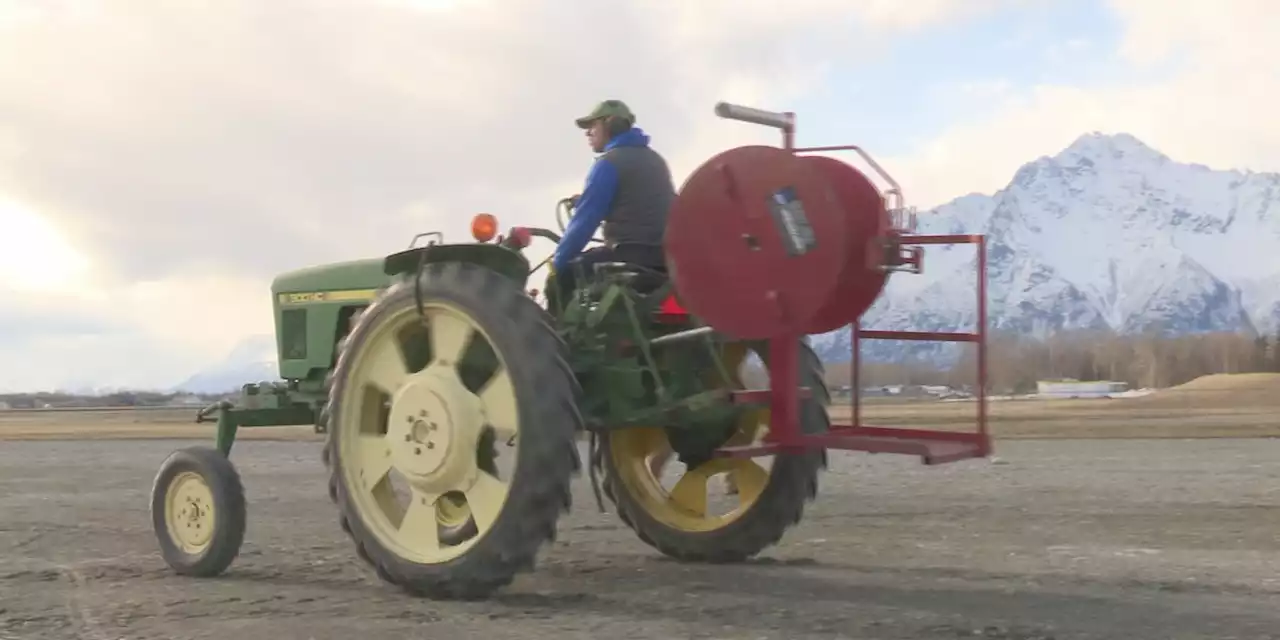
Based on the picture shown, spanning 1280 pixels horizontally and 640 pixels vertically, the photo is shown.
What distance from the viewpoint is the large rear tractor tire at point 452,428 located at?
532 cm

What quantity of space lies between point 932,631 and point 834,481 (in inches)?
309

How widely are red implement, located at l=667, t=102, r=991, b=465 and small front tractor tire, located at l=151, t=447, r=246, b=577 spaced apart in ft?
8.61

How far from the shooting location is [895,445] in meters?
5.48

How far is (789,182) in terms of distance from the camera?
553 cm

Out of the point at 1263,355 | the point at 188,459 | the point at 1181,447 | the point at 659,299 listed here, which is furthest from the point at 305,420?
the point at 1263,355

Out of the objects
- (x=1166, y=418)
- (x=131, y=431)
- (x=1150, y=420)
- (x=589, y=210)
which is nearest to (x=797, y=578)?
(x=589, y=210)

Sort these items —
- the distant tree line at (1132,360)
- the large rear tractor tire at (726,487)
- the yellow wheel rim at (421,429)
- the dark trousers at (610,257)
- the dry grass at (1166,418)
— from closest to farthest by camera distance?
the yellow wheel rim at (421,429), the dark trousers at (610,257), the large rear tractor tire at (726,487), the dry grass at (1166,418), the distant tree line at (1132,360)

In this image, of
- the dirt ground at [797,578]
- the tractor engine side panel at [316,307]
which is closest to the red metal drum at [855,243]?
the dirt ground at [797,578]

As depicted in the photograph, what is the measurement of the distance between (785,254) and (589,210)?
1.20 m

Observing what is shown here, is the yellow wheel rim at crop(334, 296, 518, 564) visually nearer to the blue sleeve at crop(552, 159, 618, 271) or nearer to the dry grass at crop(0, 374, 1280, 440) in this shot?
the blue sleeve at crop(552, 159, 618, 271)

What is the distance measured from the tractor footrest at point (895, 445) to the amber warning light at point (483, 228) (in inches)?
57.3

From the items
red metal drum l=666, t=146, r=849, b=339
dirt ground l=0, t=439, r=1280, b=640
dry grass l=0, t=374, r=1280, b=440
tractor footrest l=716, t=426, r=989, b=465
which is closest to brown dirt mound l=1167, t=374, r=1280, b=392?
dry grass l=0, t=374, r=1280, b=440

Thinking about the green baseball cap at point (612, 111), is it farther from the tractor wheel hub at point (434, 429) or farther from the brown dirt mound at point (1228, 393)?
the brown dirt mound at point (1228, 393)

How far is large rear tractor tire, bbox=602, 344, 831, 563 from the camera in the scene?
22.5 ft
